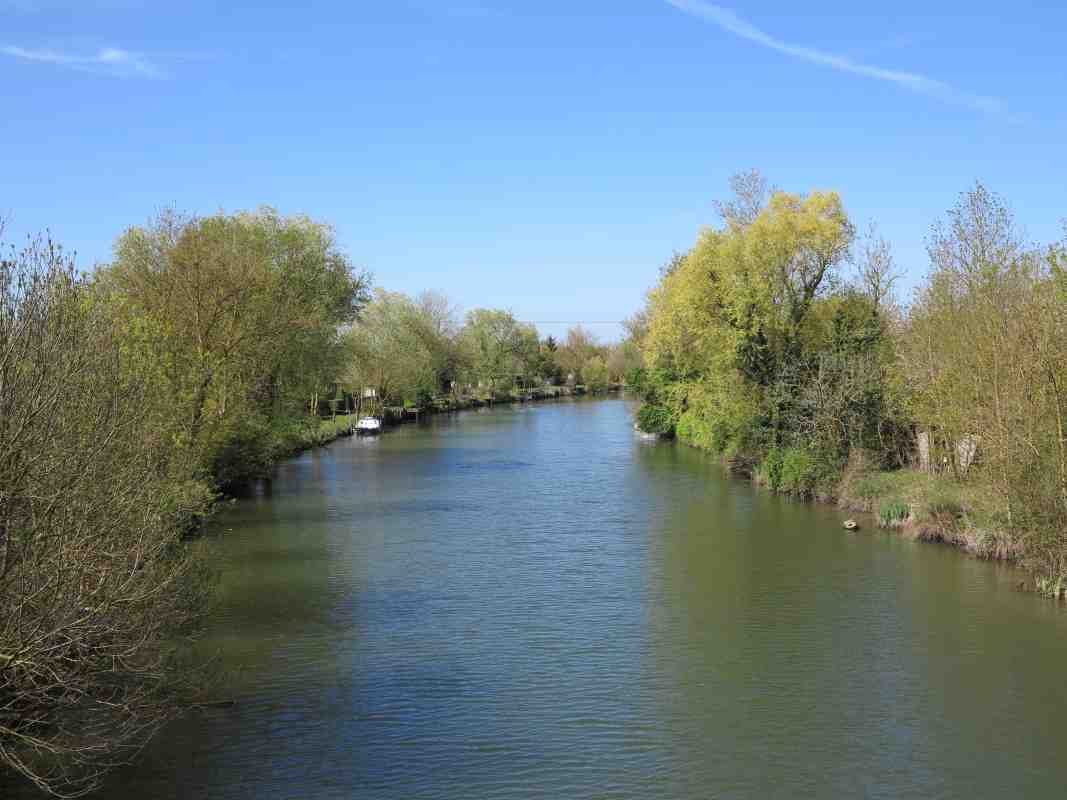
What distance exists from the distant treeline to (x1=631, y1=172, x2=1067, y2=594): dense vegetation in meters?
16.9

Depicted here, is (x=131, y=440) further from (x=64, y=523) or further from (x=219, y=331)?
(x=219, y=331)

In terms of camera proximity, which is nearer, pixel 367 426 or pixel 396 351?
pixel 367 426

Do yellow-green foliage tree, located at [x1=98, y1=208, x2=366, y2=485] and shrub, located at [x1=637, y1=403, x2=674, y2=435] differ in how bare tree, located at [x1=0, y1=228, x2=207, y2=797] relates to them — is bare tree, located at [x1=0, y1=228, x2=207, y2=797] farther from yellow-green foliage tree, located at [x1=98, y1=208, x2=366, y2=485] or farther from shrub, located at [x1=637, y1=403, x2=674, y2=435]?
shrub, located at [x1=637, y1=403, x2=674, y2=435]

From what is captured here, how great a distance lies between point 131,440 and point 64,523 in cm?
340

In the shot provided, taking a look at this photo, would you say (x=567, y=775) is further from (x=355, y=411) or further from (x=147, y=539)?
(x=355, y=411)

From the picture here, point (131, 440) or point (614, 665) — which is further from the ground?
point (131, 440)

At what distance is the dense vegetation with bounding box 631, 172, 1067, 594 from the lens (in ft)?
69.5

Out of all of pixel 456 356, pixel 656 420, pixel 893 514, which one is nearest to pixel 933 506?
pixel 893 514

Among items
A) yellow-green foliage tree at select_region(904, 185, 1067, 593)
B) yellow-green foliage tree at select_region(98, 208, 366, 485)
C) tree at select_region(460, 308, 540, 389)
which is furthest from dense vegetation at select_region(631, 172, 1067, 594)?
tree at select_region(460, 308, 540, 389)

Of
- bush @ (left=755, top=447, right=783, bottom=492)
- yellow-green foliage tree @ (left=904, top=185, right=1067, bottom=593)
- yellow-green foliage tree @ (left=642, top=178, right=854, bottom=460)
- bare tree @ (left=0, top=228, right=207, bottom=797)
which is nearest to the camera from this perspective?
bare tree @ (left=0, top=228, right=207, bottom=797)

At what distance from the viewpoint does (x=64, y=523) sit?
10.1m

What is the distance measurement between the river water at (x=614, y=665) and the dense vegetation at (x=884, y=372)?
1.77m

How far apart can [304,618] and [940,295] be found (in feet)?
61.8

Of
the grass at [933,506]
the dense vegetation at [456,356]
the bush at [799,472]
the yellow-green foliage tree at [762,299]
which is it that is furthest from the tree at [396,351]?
the grass at [933,506]
